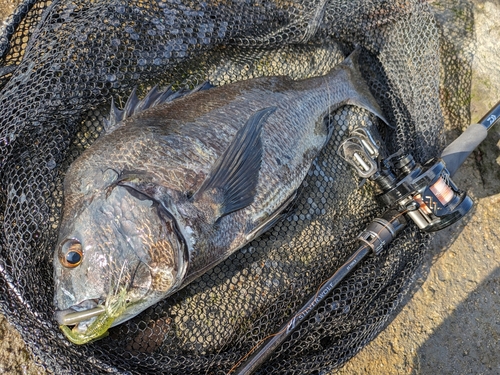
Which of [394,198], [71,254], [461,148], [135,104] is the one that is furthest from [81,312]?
[461,148]

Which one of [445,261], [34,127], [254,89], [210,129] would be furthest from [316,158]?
[34,127]

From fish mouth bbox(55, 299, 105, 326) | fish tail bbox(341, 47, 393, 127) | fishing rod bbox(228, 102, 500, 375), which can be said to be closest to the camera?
fish mouth bbox(55, 299, 105, 326)

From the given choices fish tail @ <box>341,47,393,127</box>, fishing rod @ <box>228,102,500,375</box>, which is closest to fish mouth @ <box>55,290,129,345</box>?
fishing rod @ <box>228,102,500,375</box>

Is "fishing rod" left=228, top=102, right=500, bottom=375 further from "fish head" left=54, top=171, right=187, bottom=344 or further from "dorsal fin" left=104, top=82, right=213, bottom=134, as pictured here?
"dorsal fin" left=104, top=82, right=213, bottom=134

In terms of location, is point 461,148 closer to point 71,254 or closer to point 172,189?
point 172,189

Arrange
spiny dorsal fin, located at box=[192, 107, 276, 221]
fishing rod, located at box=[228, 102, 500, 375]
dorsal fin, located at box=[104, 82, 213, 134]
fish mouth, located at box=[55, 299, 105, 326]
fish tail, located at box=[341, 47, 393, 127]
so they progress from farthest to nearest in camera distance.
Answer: fish tail, located at box=[341, 47, 393, 127]
fishing rod, located at box=[228, 102, 500, 375]
dorsal fin, located at box=[104, 82, 213, 134]
spiny dorsal fin, located at box=[192, 107, 276, 221]
fish mouth, located at box=[55, 299, 105, 326]

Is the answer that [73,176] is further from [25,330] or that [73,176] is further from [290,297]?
[290,297]

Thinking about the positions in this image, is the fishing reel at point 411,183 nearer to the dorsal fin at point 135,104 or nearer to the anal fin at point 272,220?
the anal fin at point 272,220
